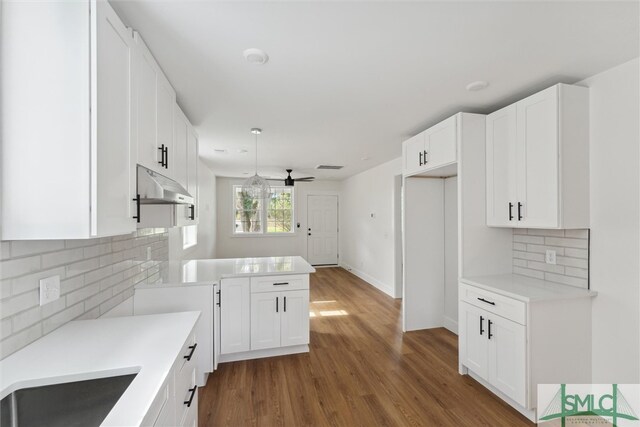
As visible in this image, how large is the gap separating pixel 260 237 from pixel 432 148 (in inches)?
208

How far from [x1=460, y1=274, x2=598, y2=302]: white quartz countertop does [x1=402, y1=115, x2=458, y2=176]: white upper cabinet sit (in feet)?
3.69

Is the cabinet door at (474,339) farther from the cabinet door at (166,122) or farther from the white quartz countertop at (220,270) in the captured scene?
the cabinet door at (166,122)

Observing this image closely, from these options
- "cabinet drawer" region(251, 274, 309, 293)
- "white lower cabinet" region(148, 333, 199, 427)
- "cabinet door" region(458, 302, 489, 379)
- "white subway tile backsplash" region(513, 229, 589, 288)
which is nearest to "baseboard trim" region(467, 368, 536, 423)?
"cabinet door" region(458, 302, 489, 379)

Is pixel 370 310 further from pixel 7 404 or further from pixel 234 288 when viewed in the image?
pixel 7 404

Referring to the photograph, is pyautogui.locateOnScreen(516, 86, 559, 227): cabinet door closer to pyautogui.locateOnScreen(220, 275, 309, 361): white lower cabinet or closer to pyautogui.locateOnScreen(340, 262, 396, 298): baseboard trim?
pyautogui.locateOnScreen(220, 275, 309, 361): white lower cabinet

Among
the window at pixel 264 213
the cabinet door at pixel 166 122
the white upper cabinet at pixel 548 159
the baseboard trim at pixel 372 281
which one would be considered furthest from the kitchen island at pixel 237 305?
the window at pixel 264 213

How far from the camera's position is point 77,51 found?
1068 mm

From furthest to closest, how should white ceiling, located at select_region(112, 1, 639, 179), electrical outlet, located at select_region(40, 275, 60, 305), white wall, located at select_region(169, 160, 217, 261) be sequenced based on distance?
1. white wall, located at select_region(169, 160, 217, 261)
2. white ceiling, located at select_region(112, 1, 639, 179)
3. electrical outlet, located at select_region(40, 275, 60, 305)

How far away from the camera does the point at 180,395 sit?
4.18 feet

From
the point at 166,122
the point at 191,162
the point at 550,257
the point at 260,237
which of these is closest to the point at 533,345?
the point at 550,257

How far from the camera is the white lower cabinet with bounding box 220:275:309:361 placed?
8.59 feet

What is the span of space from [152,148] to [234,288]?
1467 mm

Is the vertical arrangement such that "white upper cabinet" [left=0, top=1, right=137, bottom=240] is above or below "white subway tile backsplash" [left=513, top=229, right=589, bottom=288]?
above

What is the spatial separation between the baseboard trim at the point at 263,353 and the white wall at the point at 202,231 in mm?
1509
